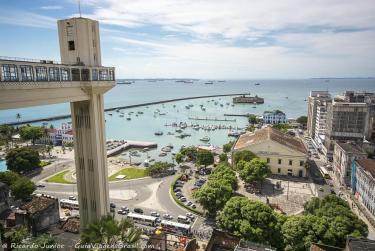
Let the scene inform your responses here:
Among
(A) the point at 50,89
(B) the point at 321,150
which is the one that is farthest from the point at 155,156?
(A) the point at 50,89

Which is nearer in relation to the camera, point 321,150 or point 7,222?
point 7,222

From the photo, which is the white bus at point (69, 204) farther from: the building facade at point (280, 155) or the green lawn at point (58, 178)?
the building facade at point (280, 155)

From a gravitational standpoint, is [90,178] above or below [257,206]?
above

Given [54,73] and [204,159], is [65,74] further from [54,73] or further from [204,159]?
[204,159]

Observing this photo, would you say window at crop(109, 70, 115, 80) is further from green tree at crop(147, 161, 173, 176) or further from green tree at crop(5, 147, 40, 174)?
green tree at crop(5, 147, 40, 174)

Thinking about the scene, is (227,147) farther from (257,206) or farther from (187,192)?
(257,206)

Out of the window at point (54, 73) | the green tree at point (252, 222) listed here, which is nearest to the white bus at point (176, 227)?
the green tree at point (252, 222)

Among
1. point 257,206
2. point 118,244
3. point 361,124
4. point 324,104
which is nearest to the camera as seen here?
point 118,244
